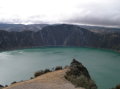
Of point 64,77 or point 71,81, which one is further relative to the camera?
point 64,77

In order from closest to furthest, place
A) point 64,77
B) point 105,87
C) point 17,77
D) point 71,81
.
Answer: point 71,81 < point 64,77 < point 105,87 < point 17,77

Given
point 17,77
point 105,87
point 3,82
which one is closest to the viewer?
point 105,87

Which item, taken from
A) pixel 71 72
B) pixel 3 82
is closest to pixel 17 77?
pixel 3 82

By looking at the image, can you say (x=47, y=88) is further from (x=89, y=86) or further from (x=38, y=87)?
(x=89, y=86)

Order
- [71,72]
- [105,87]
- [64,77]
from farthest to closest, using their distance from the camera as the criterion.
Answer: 1. [105,87]
2. [71,72]
3. [64,77]

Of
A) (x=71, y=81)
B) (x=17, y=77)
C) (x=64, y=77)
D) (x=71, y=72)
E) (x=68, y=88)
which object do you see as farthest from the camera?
(x=17, y=77)

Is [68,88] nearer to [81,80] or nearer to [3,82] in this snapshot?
[81,80]

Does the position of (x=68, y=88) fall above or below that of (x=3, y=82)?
above

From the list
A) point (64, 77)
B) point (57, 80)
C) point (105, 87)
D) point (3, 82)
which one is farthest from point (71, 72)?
point (3, 82)

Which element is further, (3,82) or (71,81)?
(3,82)
